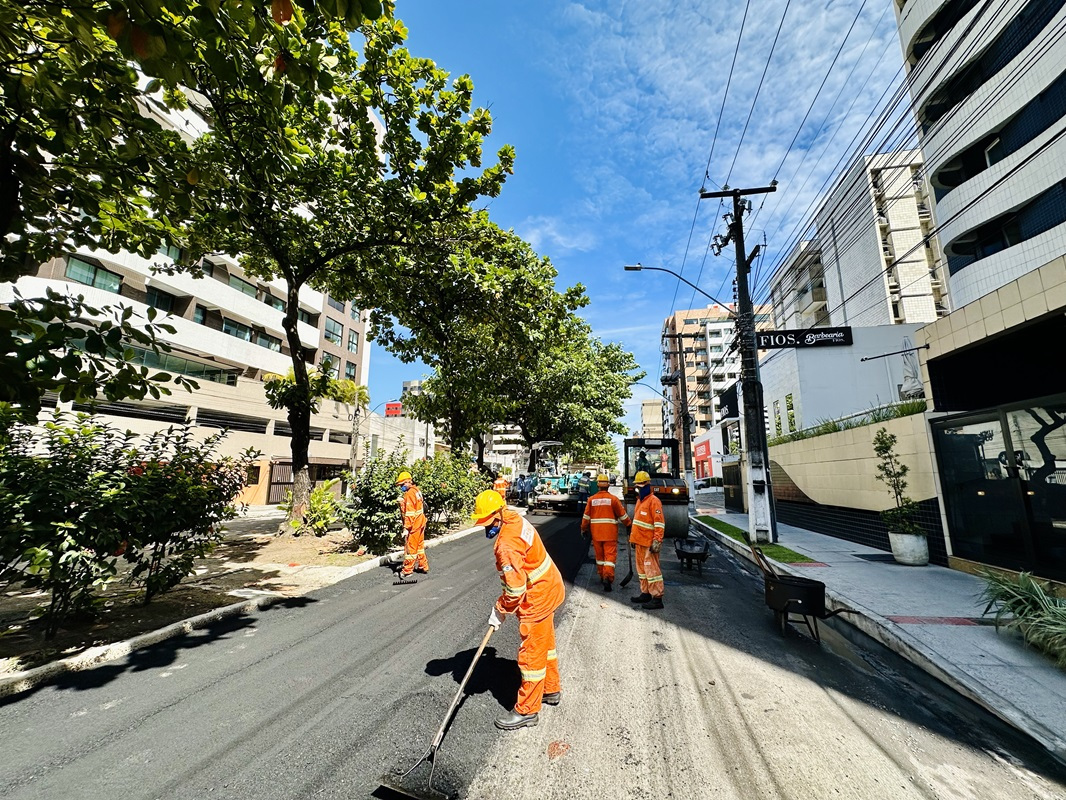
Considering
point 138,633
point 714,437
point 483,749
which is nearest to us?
point 483,749

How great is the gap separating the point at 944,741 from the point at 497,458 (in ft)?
280

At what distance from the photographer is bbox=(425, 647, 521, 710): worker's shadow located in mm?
3814

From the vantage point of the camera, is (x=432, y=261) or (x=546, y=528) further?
(x=546, y=528)

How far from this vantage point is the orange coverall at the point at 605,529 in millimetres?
7262

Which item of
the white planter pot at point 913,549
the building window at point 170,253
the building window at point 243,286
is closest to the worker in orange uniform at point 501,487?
the white planter pot at point 913,549

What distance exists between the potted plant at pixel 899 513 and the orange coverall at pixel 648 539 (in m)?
5.54

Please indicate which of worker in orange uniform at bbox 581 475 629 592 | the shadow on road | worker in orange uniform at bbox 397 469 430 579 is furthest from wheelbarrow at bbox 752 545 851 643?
the shadow on road

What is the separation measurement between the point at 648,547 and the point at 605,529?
37.4 inches

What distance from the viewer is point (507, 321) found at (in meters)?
11.6

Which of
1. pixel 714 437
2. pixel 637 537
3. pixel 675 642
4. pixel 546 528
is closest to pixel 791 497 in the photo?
pixel 546 528

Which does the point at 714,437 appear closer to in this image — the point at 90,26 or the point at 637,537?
the point at 637,537

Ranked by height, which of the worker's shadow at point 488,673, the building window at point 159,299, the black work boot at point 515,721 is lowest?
the worker's shadow at point 488,673

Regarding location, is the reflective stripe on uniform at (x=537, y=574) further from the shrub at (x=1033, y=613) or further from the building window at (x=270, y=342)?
the building window at (x=270, y=342)

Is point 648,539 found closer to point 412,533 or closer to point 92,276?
point 412,533
